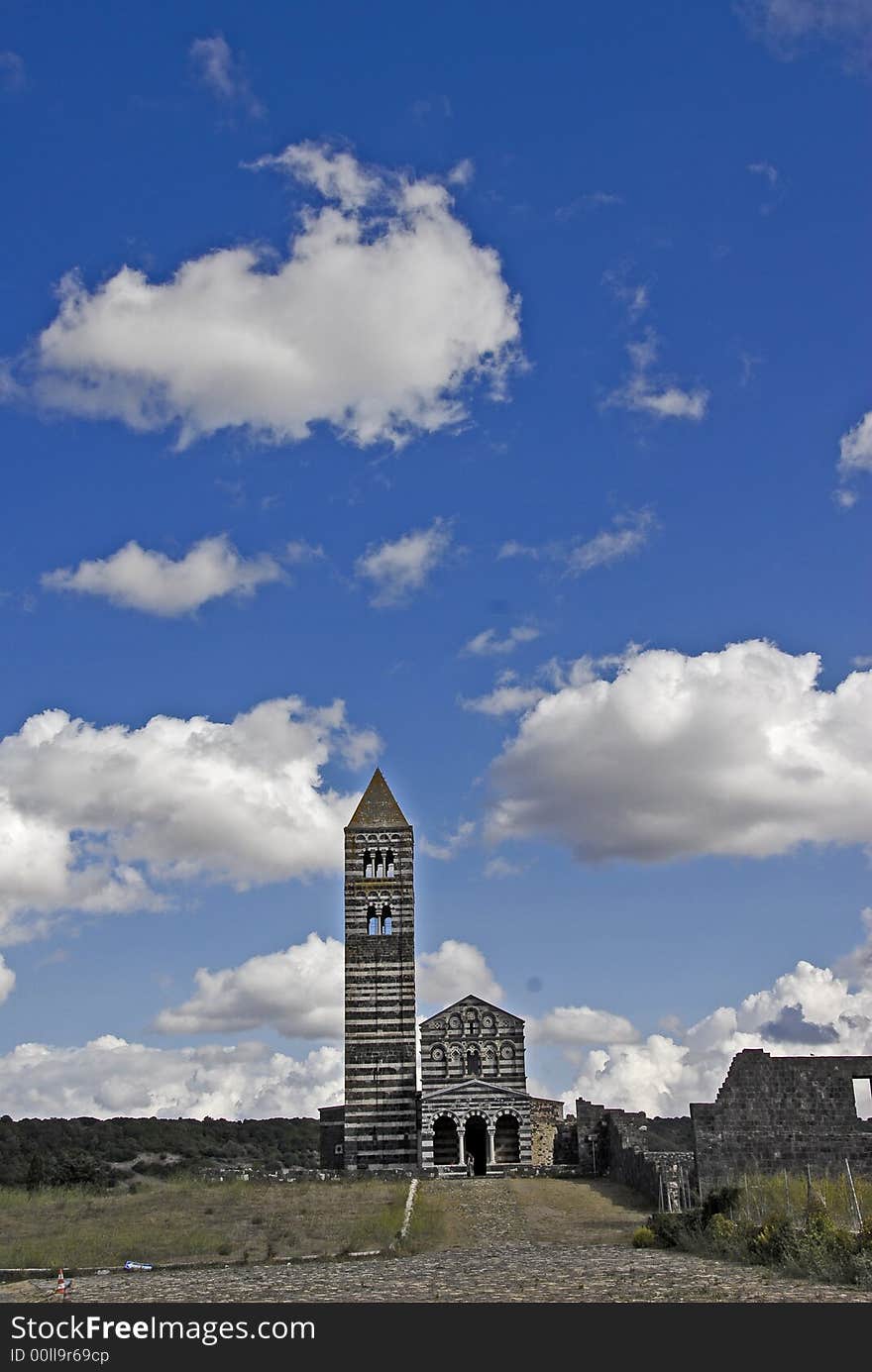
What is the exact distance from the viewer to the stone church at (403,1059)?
5788cm

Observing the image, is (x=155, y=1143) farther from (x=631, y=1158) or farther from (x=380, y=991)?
(x=631, y=1158)

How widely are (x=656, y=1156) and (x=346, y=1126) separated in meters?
24.8

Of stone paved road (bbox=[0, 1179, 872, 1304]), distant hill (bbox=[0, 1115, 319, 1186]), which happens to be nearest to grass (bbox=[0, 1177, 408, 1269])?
stone paved road (bbox=[0, 1179, 872, 1304])

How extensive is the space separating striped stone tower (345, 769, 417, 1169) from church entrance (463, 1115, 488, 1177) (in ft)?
8.56

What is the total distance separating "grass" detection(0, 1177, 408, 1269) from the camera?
26516 mm

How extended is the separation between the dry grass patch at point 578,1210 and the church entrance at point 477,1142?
29.8ft

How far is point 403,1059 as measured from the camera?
60500 millimetres

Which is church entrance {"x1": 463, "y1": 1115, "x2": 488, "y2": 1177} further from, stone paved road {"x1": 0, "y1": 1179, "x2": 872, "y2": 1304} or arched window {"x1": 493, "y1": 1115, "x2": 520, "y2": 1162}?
stone paved road {"x1": 0, "y1": 1179, "x2": 872, "y2": 1304}

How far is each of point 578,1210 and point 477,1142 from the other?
23.9 m

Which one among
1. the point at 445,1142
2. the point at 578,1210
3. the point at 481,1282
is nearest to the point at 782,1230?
the point at 481,1282
